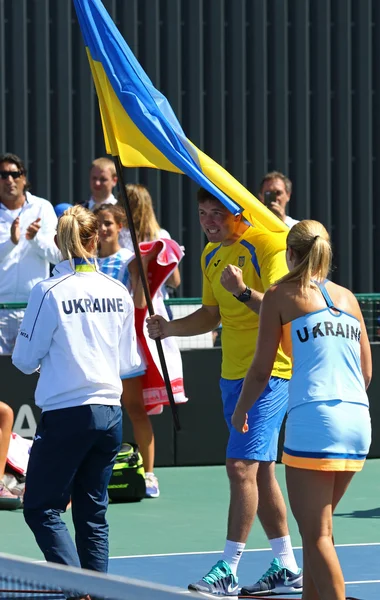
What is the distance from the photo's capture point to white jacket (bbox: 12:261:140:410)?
5922 mm

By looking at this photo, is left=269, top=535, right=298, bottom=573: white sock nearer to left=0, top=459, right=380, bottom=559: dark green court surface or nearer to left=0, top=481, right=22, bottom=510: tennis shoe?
left=0, top=459, right=380, bottom=559: dark green court surface

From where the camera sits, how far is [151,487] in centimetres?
959

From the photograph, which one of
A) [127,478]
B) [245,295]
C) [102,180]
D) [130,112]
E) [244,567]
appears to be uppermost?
[130,112]

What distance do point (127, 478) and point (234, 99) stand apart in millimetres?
7803

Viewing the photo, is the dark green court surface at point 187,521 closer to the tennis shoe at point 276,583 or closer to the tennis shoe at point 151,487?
the tennis shoe at point 151,487

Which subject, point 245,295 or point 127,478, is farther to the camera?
point 127,478

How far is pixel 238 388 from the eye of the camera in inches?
265

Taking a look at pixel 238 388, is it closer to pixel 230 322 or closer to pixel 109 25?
pixel 230 322

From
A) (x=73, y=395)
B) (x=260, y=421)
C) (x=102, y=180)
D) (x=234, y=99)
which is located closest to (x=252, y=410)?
Result: (x=260, y=421)

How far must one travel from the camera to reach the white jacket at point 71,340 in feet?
19.4

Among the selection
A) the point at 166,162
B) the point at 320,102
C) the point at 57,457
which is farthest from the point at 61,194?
the point at 57,457

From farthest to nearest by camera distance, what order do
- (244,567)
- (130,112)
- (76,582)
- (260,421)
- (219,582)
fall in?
(244,567)
(130,112)
(260,421)
(219,582)
(76,582)

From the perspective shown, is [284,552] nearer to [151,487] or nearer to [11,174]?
[151,487]

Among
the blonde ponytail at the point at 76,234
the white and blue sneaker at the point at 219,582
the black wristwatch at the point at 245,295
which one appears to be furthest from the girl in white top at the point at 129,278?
the blonde ponytail at the point at 76,234
